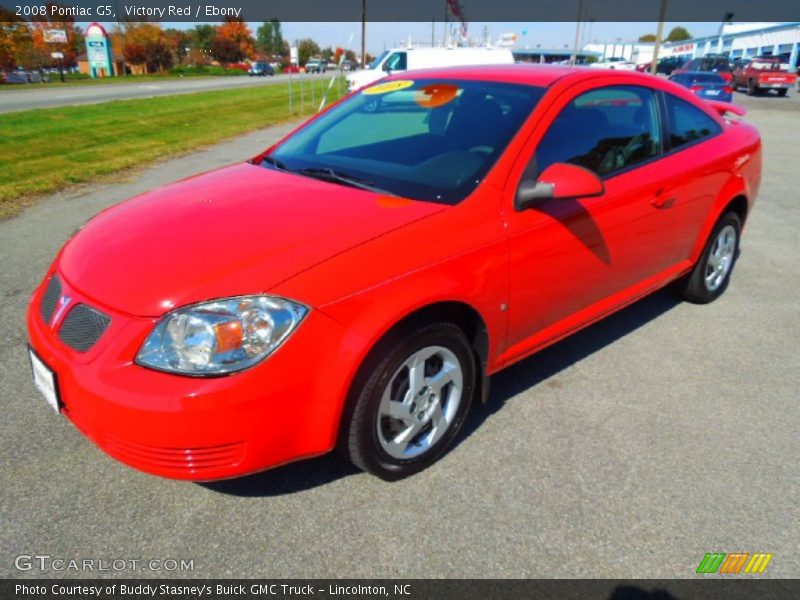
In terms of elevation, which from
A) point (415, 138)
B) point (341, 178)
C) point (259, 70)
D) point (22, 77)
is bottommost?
point (22, 77)

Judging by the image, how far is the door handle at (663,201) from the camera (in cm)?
358

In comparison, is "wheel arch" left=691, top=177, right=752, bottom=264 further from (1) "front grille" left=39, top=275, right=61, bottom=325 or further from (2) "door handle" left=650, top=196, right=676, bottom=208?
(1) "front grille" left=39, top=275, right=61, bottom=325

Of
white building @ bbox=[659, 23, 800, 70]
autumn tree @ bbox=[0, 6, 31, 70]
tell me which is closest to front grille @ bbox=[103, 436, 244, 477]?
white building @ bbox=[659, 23, 800, 70]

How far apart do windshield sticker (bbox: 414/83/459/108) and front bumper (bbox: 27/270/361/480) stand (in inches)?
67.3

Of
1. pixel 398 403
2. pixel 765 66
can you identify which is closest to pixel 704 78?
pixel 765 66

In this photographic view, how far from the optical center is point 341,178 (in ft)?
10.0

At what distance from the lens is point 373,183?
9.66 feet

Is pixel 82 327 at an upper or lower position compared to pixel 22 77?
upper

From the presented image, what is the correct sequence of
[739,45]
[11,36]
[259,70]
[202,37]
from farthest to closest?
[202,37] → [739,45] → [259,70] → [11,36]

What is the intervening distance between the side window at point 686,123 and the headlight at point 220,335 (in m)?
2.86

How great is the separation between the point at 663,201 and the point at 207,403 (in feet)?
9.27

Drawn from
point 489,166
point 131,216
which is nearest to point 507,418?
point 489,166

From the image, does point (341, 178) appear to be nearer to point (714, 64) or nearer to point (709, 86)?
point (709, 86)

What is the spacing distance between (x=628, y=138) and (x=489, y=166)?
118 cm
